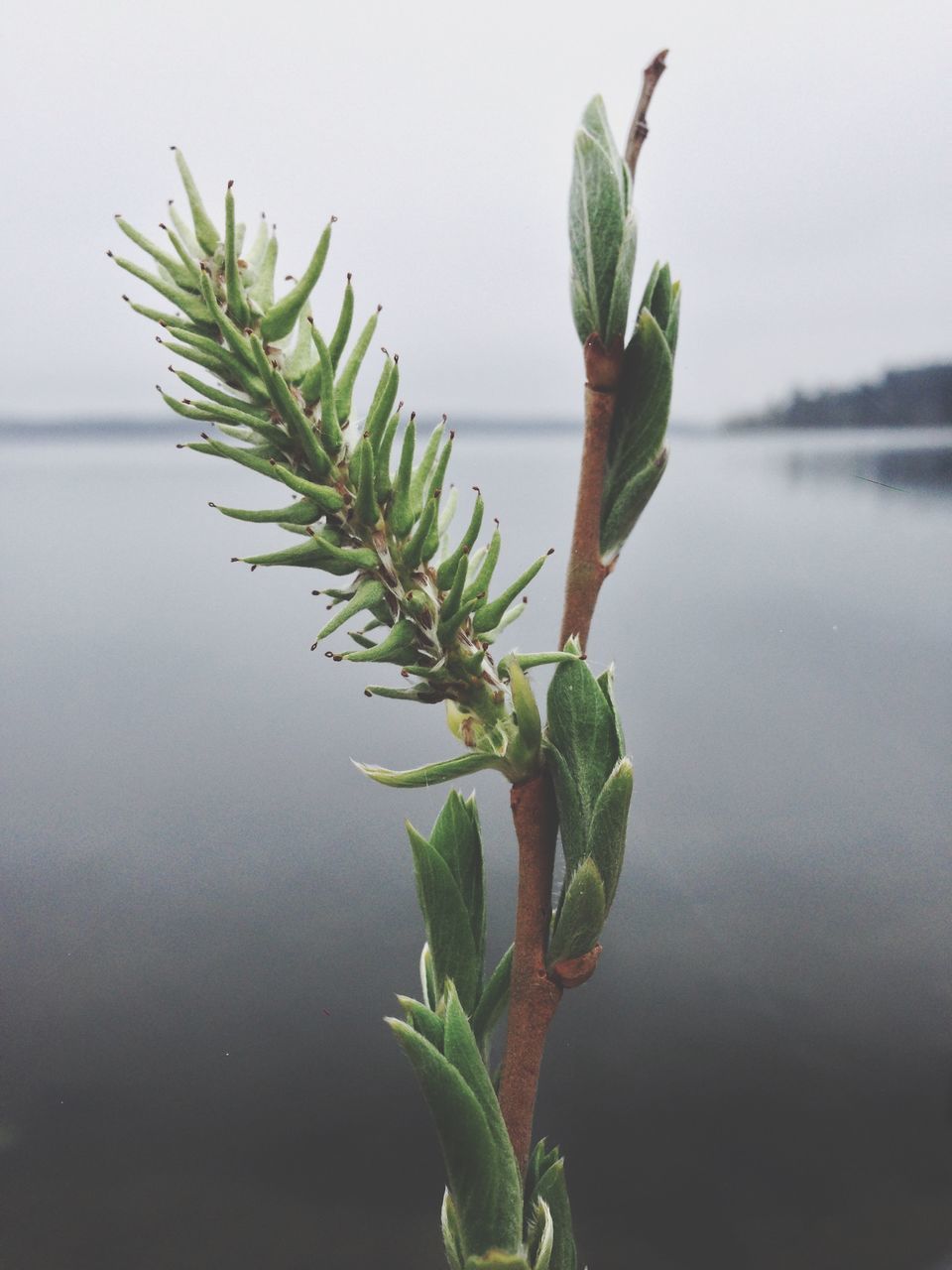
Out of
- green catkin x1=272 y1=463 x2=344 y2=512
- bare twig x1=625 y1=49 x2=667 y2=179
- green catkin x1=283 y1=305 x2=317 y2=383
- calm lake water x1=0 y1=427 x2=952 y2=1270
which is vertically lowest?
calm lake water x1=0 y1=427 x2=952 y2=1270

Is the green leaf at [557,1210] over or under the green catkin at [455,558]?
under

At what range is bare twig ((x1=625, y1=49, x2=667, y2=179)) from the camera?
397mm

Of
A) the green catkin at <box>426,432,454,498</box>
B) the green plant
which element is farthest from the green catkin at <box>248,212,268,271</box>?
the green catkin at <box>426,432,454,498</box>

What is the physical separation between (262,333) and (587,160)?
0.15 metres

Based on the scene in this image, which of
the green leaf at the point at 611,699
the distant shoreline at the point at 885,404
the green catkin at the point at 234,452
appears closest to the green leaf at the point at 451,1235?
the green leaf at the point at 611,699

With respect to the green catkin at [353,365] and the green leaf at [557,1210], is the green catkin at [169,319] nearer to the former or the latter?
the green catkin at [353,365]

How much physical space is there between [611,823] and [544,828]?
55 mm

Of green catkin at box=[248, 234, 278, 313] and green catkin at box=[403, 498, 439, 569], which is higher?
green catkin at box=[248, 234, 278, 313]

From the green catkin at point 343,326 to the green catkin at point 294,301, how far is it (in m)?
0.01

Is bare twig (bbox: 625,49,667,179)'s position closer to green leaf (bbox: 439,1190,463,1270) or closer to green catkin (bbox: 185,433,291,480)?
green catkin (bbox: 185,433,291,480)

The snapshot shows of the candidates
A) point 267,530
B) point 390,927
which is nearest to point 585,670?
point 390,927

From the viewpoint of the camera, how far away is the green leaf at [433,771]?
0.39 metres

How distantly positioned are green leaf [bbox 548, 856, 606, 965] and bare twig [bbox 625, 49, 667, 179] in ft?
0.96

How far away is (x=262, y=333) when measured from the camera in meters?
0.38
